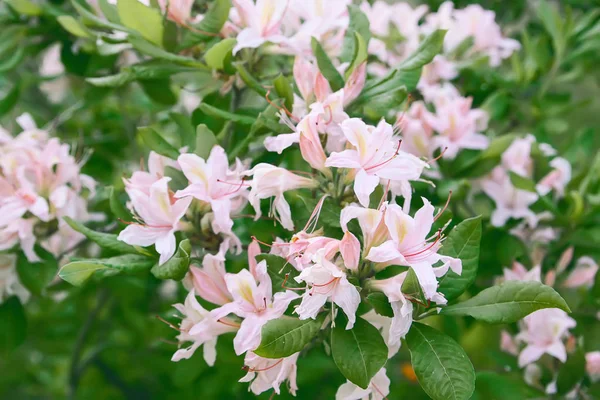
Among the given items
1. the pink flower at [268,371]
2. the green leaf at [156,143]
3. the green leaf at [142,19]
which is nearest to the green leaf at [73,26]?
the green leaf at [142,19]

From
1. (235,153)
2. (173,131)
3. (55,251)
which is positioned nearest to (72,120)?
(173,131)

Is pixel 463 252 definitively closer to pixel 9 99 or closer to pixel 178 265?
pixel 178 265

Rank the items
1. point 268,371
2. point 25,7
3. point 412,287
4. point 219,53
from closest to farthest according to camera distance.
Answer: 1. point 412,287
2. point 268,371
3. point 219,53
4. point 25,7

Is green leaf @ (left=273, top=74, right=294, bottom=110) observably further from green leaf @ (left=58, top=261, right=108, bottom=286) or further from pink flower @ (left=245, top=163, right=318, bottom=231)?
green leaf @ (left=58, top=261, right=108, bottom=286)

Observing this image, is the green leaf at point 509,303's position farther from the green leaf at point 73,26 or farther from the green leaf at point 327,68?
the green leaf at point 73,26

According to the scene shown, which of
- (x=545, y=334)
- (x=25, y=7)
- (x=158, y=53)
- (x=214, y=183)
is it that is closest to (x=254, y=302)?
(x=214, y=183)

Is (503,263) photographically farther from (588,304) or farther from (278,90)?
(278,90)
